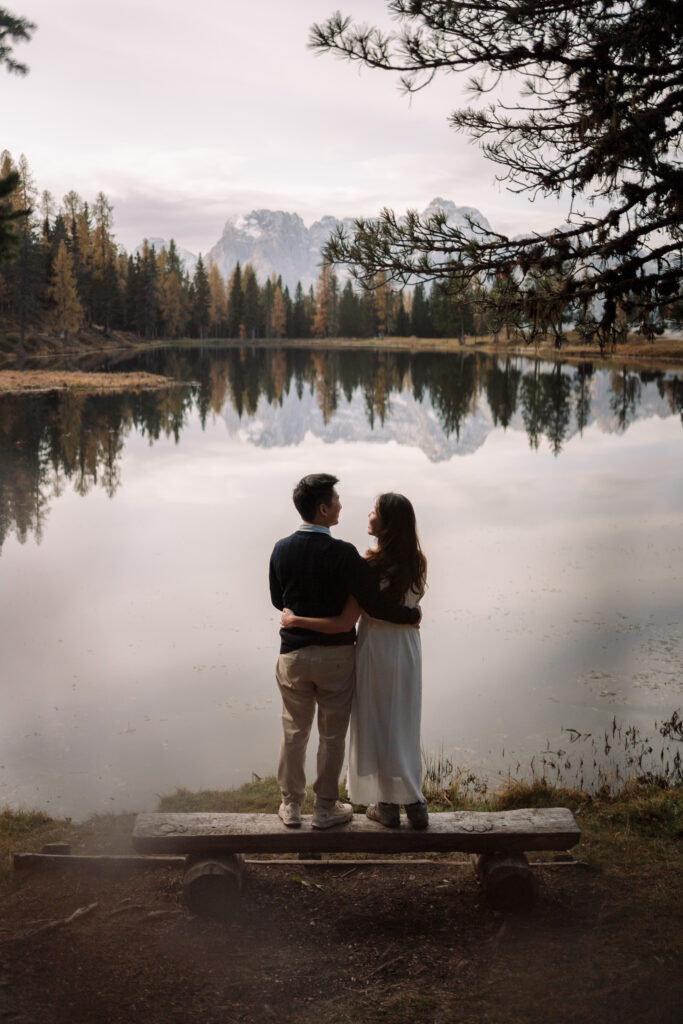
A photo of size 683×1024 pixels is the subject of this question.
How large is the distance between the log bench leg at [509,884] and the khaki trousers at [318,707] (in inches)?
37.9

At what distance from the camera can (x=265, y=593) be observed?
12.9 meters

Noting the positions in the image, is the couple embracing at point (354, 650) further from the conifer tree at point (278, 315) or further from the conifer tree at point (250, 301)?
the conifer tree at point (278, 315)

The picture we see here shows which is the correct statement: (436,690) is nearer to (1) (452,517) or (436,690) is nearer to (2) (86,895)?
(2) (86,895)

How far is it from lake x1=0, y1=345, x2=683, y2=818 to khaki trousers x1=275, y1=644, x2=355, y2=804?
2.63 metres

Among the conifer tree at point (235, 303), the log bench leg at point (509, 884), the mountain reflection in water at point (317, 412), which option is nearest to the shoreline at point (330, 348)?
the conifer tree at point (235, 303)

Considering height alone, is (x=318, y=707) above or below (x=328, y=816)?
above

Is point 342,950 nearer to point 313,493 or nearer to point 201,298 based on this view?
point 313,493

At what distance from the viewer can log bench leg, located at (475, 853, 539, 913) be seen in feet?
15.9

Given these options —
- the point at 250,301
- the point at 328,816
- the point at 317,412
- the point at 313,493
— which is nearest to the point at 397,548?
the point at 313,493

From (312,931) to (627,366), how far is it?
62716 millimetres

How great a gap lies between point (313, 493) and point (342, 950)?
234cm

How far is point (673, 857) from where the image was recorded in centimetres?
567

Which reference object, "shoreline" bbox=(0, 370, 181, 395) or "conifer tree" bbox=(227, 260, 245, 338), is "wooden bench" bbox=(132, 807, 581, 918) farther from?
"conifer tree" bbox=(227, 260, 245, 338)

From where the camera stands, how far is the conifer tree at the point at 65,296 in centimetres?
7581
